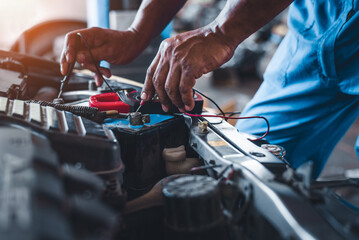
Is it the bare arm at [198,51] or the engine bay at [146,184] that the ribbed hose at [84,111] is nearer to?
the engine bay at [146,184]

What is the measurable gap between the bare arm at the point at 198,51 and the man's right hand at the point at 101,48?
0.34 metres

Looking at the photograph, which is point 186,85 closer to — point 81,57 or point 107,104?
point 107,104

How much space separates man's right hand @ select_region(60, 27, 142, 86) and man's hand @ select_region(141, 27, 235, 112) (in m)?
0.33

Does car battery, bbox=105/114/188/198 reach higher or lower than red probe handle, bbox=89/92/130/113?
lower

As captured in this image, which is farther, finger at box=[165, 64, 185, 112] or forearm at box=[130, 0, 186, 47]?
forearm at box=[130, 0, 186, 47]

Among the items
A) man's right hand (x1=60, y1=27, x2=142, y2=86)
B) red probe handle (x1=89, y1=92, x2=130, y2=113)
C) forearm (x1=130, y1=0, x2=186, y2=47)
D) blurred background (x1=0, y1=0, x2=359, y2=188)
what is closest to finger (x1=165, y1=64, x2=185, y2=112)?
red probe handle (x1=89, y1=92, x2=130, y2=113)

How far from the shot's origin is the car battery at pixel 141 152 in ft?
2.14

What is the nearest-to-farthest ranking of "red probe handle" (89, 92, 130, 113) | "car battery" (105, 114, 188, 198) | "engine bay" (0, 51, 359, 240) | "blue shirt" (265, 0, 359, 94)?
"engine bay" (0, 51, 359, 240) → "car battery" (105, 114, 188, 198) → "red probe handle" (89, 92, 130, 113) → "blue shirt" (265, 0, 359, 94)

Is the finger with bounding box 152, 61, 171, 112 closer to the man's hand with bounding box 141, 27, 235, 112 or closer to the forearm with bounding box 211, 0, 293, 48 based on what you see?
the man's hand with bounding box 141, 27, 235, 112

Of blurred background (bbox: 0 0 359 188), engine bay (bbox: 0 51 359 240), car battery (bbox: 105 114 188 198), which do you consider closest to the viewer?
engine bay (bbox: 0 51 359 240)

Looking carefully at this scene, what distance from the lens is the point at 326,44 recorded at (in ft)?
3.24

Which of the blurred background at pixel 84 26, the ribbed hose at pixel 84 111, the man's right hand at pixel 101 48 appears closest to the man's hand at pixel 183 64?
the ribbed hose at pixel 84 111

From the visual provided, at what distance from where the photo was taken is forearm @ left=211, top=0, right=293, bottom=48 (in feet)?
2.45

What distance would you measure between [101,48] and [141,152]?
0.53 meters
